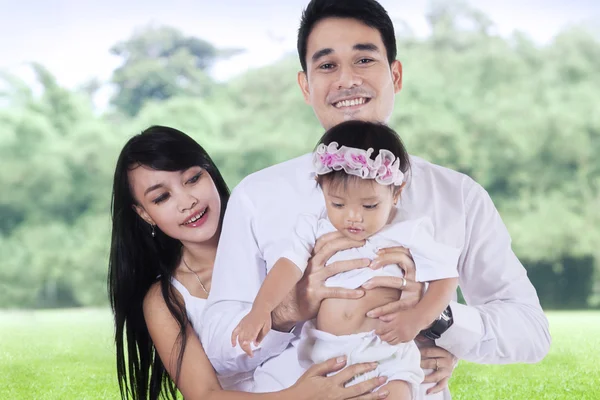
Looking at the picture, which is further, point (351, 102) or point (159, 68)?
point (159, 68)

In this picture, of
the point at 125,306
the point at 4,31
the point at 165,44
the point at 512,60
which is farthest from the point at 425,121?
the point at 125,306

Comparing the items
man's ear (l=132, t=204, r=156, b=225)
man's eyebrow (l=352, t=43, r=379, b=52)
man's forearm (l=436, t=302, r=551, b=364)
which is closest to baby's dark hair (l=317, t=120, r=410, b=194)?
man's eyebrow (l=352, t=43, r=379, b=52)

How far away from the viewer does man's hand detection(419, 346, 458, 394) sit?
183cm

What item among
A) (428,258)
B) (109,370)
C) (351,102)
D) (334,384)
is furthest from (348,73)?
(109,370)

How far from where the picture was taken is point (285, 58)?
5.44m

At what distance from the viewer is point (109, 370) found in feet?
15.6

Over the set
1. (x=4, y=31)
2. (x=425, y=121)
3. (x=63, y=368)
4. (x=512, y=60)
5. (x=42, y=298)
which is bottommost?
(x=63, y=368)

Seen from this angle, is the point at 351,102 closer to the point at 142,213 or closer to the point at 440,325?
the point at 440,325

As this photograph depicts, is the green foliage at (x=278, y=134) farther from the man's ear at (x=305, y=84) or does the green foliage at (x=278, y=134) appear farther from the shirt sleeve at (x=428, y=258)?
the shirt sleeve at (x=428, y=258)

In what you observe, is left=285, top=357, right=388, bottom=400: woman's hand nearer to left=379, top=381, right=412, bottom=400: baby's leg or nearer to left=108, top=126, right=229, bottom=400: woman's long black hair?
left=379, top=381, right=412, bottom=400: baby's leg

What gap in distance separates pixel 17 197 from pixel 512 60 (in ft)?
11.3

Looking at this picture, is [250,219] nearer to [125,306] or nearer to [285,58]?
[125,306]

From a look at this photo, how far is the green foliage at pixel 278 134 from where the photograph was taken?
5555mm

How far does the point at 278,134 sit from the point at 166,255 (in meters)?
3.38
